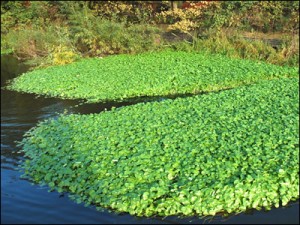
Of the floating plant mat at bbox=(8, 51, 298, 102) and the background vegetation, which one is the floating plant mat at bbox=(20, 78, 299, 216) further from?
the background vegetation

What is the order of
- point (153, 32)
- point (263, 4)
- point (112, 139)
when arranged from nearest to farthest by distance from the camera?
point (112, 139), point (153, 32), point (263, 4)

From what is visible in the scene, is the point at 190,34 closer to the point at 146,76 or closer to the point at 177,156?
the point at 146,76

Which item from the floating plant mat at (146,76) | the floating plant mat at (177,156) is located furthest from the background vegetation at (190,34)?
the floating plant mat at (177,156)

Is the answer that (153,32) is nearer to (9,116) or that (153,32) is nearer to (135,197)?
(9,116)

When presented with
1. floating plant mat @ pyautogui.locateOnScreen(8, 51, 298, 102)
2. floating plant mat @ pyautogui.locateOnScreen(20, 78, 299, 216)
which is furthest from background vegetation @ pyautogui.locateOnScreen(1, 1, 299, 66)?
floating plant mat @ pyautogui.locateOnScreen(20, 78, 299, 216)

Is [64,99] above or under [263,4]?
under

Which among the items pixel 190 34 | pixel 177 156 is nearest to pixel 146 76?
pixel 190 34

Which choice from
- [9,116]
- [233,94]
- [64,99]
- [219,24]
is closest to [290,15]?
[219,24]
